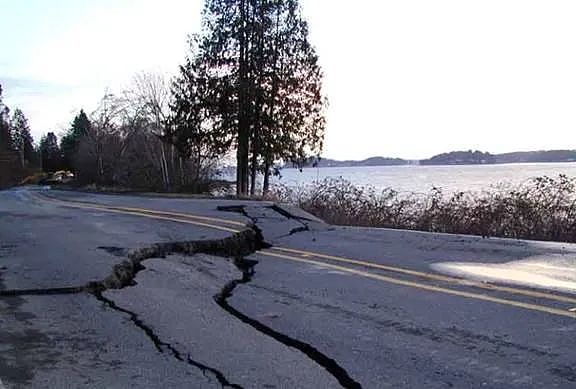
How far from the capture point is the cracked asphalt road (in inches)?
160

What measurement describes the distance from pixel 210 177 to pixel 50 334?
31.7 metres

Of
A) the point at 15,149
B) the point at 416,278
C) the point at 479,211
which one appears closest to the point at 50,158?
the point at 15,149

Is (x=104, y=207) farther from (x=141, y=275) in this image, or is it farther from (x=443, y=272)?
(x=443, y=272)

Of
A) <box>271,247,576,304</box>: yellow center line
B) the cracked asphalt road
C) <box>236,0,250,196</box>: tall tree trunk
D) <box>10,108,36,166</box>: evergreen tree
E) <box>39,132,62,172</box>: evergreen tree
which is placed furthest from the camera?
<box>10,108,36,166</box>: evergreen tree

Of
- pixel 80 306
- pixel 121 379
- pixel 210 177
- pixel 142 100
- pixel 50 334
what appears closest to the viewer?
pixel 121 379

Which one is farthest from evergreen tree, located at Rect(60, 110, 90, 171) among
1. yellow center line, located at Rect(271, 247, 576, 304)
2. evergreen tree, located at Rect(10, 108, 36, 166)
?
yellow center line, located at Rect(271, 247, 576, 304)

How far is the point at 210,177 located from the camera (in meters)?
36.3

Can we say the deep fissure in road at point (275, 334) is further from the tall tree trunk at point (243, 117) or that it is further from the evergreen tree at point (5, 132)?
the evergreen tree at point (5, 132)

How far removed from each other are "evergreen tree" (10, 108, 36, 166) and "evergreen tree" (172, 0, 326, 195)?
8586cm

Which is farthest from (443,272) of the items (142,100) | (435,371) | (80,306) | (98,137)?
(98,137)

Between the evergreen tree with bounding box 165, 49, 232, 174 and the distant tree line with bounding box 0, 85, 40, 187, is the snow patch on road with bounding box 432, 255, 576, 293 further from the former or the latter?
the distant tree line with bounding box 0, 85, 40, 187

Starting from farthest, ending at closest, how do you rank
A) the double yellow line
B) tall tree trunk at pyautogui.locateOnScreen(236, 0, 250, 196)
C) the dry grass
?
tall tree trunk at pyautogui.locateOnScreen(236, 0, 250, 196), the dry grass, the double yellow line

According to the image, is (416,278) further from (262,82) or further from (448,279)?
(262,82)

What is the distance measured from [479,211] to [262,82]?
14762mm
